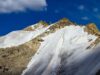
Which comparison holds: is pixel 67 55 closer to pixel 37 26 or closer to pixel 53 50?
pixel 53 50

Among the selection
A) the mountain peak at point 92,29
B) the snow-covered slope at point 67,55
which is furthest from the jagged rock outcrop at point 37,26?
the mountain peak at point 92,29

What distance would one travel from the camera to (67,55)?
71875 mm

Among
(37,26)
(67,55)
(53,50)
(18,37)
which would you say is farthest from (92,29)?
(18,37)

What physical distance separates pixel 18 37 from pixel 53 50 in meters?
17.6

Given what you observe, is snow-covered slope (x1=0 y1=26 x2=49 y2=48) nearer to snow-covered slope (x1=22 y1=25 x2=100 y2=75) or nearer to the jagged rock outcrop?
the jagged rock outcrop

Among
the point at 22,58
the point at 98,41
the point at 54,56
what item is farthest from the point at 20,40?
the point at 98,41

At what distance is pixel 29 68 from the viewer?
7538 centimetres

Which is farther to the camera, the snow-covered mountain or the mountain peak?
the mountain peak

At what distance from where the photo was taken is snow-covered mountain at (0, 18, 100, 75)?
65500 mm

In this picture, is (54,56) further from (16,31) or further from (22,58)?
(16,31)

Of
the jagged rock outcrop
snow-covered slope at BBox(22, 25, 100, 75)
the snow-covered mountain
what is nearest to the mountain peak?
the snow-covered mountain

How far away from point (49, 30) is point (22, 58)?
12926 mm

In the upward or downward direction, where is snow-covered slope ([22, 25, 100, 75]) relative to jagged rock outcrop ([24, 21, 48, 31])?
downward

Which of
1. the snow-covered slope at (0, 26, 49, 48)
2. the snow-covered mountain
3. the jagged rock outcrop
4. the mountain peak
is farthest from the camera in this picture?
the jagged rock outcrop
